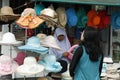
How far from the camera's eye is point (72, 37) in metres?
7.49

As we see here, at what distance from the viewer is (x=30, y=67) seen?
534 centimetres

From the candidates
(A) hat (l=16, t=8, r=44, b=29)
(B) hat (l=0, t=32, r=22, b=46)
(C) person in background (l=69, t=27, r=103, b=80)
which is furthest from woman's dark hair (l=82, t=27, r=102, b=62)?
(B) hat (l=0, t=32, r=22, b=46)

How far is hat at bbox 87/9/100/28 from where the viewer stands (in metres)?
7.07

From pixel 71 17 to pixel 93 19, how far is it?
488 mm

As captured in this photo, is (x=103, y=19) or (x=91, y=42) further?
(x=103, y=19)

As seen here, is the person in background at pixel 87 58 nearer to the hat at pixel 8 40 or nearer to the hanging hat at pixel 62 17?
the hat at pixel 8 40

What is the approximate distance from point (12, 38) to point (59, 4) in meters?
1.76

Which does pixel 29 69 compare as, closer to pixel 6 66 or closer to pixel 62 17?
pixel 6 66

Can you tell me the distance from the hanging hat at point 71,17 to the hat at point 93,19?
319 millimetres

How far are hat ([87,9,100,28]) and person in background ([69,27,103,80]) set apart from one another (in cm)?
192

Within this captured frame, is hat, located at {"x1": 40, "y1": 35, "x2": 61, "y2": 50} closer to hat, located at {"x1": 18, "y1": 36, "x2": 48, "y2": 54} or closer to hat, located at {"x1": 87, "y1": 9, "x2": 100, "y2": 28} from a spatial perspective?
hat, located at {"x1": 18, "y1": 36, "x2": 48, "y2": 54}

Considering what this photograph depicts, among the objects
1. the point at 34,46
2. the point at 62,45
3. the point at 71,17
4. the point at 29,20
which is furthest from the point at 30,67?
the point at 71,17

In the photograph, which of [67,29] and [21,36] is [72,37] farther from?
[21,36]

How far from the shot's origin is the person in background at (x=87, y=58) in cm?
500
